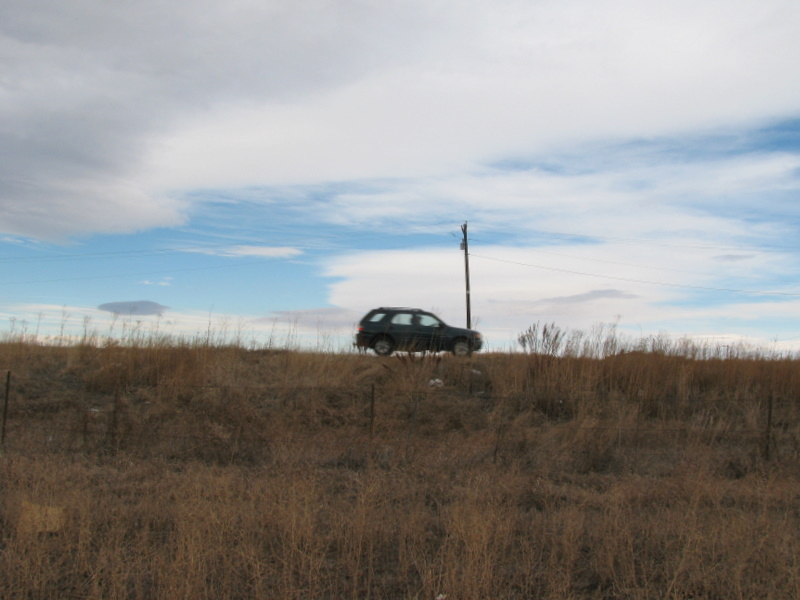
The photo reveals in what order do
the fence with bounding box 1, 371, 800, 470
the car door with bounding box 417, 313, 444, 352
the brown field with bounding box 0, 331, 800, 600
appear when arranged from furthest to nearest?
1. the car door with bounding box 417, 313, 444, 352
2. the fence with bounding box 1, 371, 800, 470
3. the brown field with bounding box 0, 331, 800, 600

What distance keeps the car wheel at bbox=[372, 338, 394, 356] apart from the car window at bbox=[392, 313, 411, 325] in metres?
0.53

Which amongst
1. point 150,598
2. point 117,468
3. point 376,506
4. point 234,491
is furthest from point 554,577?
point 117,468

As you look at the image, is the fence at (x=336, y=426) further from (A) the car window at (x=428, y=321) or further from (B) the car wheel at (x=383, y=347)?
(A) the car window at (x=428, y=321)

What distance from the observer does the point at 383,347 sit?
56.6 feet

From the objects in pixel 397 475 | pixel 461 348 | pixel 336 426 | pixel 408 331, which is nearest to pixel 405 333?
pixel 408 331

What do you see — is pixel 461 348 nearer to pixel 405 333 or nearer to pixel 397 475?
pixel 405 333

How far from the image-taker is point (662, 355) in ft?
50.7

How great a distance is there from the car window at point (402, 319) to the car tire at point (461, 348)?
143 cm

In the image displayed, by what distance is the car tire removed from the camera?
1766 cm

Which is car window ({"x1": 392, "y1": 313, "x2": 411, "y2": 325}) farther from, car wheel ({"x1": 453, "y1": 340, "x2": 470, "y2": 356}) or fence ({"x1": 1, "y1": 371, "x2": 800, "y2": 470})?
fence ({"x1": 1, "y1": 371, "x2": 800, "y2": 470})

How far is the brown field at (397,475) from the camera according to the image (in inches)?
195

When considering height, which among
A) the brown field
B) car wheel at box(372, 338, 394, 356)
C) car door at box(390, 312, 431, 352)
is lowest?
the brown field

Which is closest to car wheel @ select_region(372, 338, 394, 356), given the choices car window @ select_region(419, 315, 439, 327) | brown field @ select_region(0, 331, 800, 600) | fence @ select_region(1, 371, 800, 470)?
car window @ select_region(419, 315, 439, 327)

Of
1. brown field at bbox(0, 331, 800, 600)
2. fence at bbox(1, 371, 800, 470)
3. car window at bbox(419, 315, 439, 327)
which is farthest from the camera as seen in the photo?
car window at bbox(419, 315, 439, 327)
